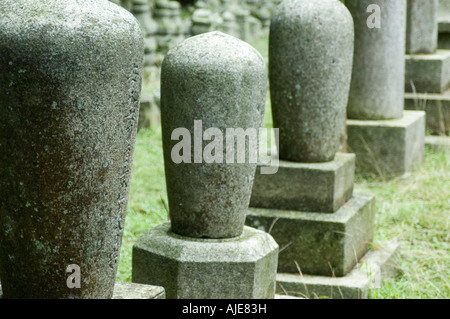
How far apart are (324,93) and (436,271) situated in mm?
1238

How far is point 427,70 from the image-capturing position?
722 centimetres

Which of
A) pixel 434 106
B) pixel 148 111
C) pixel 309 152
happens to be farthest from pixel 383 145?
pixel 148 111

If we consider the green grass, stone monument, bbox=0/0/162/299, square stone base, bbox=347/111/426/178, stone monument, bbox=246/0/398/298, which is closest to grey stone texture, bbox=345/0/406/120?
square stone base, bbox=347/111/426/178

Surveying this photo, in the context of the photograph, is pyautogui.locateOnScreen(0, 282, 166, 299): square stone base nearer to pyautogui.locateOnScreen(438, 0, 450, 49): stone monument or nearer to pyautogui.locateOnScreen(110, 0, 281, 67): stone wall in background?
pyautogui.locateOnScreen(438, 0, 450, 49): stone monument

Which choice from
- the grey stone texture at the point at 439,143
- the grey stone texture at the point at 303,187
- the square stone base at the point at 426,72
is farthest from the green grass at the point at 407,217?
the square stone base at the point at 426,72

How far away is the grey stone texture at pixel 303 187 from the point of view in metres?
4.08

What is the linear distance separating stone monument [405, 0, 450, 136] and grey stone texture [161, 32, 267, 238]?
4235mm

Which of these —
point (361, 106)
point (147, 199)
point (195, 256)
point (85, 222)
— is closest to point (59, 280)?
point (85, 222)

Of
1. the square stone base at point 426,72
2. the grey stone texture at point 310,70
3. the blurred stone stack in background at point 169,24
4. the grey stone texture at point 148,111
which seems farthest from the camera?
the blurred stone stack in background at point 169,24

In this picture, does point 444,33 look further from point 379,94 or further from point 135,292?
point 135,292

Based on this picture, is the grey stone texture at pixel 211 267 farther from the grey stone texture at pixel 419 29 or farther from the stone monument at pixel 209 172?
the grey stone texture at pixel 419 29

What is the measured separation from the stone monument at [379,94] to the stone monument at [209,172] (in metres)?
2.99

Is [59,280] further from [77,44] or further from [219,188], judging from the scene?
[219,188]

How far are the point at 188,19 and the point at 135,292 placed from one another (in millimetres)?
9794
